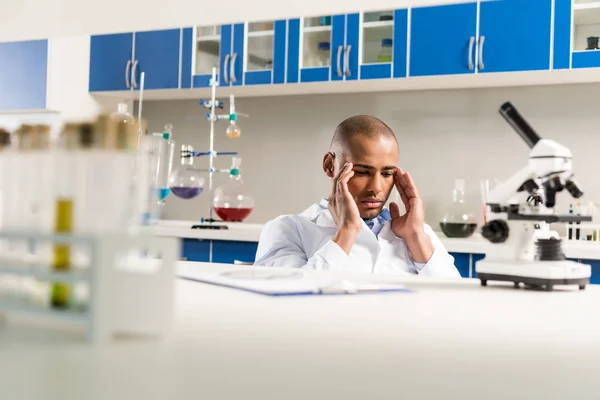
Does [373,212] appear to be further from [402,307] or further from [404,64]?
[404,64]

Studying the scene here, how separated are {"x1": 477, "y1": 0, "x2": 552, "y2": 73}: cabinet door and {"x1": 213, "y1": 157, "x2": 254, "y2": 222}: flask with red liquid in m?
1.47

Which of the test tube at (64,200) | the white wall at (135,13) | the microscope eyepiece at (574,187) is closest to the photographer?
the test tube at (64,200)

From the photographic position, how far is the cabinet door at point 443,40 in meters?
3.62

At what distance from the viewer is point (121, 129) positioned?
2.17ft

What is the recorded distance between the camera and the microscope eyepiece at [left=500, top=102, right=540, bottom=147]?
4.48ft

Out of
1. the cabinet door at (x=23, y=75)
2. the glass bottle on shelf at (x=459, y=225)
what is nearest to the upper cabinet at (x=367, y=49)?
the cabinet door at (x=23, y=75)

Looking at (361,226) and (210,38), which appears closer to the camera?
(361,226)

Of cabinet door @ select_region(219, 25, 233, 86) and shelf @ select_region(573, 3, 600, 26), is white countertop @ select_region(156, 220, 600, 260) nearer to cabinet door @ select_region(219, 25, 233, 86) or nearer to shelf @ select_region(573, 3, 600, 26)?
cabinet door @ select_region(219, 25, 233, 86)

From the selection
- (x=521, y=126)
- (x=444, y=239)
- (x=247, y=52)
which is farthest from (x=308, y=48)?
(x=521, y=126)

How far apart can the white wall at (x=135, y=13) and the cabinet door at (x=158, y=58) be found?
3229 millimetres

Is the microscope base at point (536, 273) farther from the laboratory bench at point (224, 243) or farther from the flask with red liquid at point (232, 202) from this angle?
the flask with red liquid at point (232, 202)

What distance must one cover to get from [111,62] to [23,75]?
0.56m

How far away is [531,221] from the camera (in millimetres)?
A: 1369

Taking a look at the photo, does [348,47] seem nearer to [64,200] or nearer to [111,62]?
[111,62]
